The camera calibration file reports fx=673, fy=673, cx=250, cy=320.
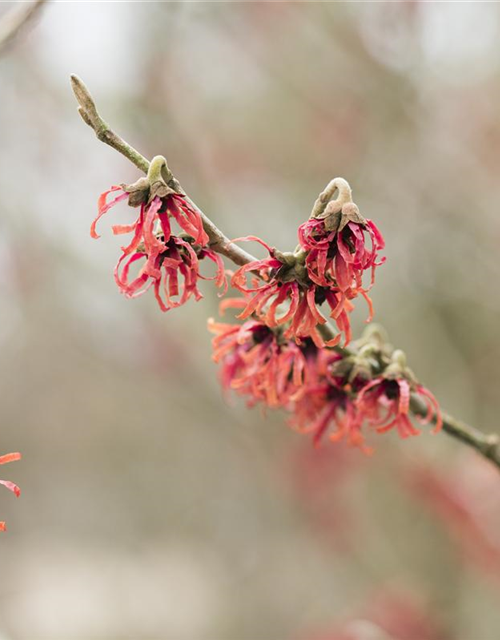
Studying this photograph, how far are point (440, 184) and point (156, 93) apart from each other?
2.03 metres

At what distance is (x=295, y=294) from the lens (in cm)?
111

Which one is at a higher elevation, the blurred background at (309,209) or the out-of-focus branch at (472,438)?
the blurred background at (309,209)

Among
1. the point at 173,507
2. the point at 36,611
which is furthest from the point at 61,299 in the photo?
the point at 173,507

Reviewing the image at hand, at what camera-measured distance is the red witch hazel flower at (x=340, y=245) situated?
108cm

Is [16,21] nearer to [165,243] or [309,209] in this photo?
[165,243]

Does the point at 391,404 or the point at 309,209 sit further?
the point at 309,209

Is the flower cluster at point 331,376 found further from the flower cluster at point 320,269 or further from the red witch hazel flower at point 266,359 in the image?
the flower cluster at point 320,269

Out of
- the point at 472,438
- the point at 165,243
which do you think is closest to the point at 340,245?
the point at 165,243

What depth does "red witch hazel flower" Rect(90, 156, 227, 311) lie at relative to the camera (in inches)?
41.5

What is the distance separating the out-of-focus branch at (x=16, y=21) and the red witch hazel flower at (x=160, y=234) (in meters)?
0.40

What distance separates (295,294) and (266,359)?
0.28m

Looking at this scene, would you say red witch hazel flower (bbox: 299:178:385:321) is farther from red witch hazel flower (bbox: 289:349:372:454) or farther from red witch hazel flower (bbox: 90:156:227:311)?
red witch hazel flower (bbox: 289:349:372:454)

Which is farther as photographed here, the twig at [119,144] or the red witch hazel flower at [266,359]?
the red witch hazel flower at [266,359]

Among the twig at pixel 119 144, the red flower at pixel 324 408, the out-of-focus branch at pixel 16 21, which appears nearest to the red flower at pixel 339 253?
the twig at pixel 119 144
